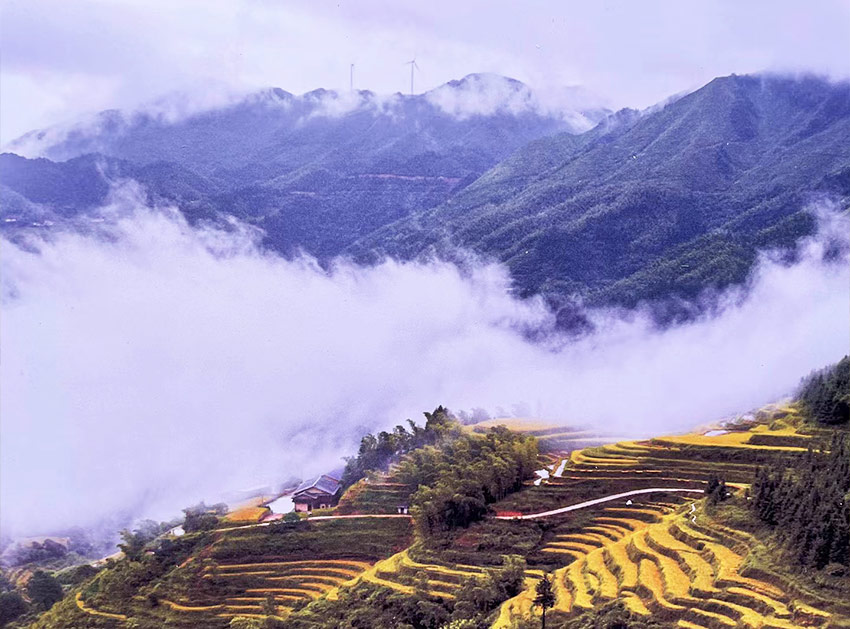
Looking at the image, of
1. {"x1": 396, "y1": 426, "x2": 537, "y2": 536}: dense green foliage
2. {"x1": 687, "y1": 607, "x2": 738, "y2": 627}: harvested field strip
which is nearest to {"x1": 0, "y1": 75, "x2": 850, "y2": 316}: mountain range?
{"x1": 396, "y1": 426, "x2": 537, "y2": 536}: dense green foliage

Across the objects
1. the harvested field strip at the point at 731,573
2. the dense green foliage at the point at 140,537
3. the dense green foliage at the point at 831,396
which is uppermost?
the dense green foliage at the point at 831,396

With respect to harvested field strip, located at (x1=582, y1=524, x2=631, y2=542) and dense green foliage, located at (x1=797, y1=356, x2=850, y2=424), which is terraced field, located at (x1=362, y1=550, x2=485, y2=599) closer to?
harvested field strip, located at (x1=582, y1=524, x2=631, y2=542)

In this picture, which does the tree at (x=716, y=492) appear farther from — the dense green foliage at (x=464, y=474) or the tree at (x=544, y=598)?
the dense green foliage at (x=464, y=474)

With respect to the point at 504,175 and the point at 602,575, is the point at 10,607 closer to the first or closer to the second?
the point at 602,575

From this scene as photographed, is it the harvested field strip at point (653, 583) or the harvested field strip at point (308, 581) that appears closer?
the harvested field strip at point (653, 583)

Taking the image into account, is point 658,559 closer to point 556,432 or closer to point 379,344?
point 556,432

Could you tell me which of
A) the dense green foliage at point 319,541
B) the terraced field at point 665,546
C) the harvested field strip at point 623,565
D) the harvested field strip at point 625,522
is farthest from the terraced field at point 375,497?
the harvested field strip at point 623,565

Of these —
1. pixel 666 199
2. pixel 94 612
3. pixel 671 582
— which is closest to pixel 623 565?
pixel 671 582
